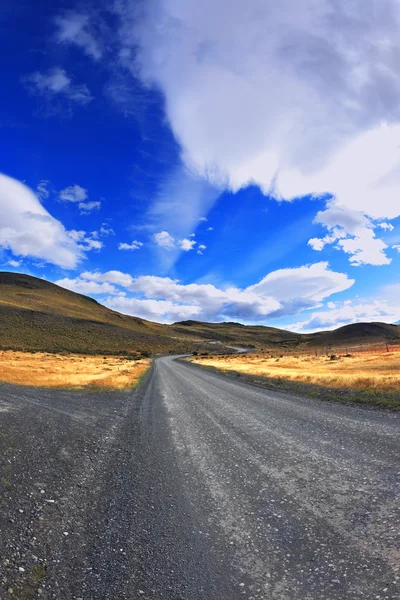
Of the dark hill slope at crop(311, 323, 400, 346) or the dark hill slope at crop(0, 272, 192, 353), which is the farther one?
the dark hill slope at crop(311, 323, 400, 346)

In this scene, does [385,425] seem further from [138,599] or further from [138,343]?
[138,343]

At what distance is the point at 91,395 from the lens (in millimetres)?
22125

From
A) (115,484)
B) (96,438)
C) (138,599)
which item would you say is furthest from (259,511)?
(96,438)

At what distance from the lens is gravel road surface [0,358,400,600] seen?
13.5ft

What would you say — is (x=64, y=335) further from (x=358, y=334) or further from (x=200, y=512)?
(x=358, y=334)

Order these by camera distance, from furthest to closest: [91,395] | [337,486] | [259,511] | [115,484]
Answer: [91,395]
[115,484]
[337,486]
[259,511]

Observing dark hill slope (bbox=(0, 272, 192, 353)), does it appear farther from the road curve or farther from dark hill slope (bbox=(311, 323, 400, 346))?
the road curve

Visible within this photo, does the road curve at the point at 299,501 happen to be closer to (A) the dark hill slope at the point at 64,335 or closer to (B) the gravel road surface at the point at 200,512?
(B) the gravel road surface at the point at 200,512

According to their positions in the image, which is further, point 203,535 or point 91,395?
point 91,395

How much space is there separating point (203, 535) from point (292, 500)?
6.40 feet

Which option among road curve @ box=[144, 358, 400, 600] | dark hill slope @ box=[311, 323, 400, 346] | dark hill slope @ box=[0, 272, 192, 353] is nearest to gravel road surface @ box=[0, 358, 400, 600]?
road curve @ box=[144, 358, 400, 600]

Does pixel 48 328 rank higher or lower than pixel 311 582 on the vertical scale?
higher

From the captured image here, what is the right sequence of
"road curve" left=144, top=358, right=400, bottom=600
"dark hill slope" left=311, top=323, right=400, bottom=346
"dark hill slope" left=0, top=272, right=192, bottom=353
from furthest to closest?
1. "dark hill slope" left=311, top=323, right=400, bottom=346
2. "dark hill slope" left=0, top=272, right=192, bottom=353
3. "road curve" left=144, top=358, right=400, bottom=600

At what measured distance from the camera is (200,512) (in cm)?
613
